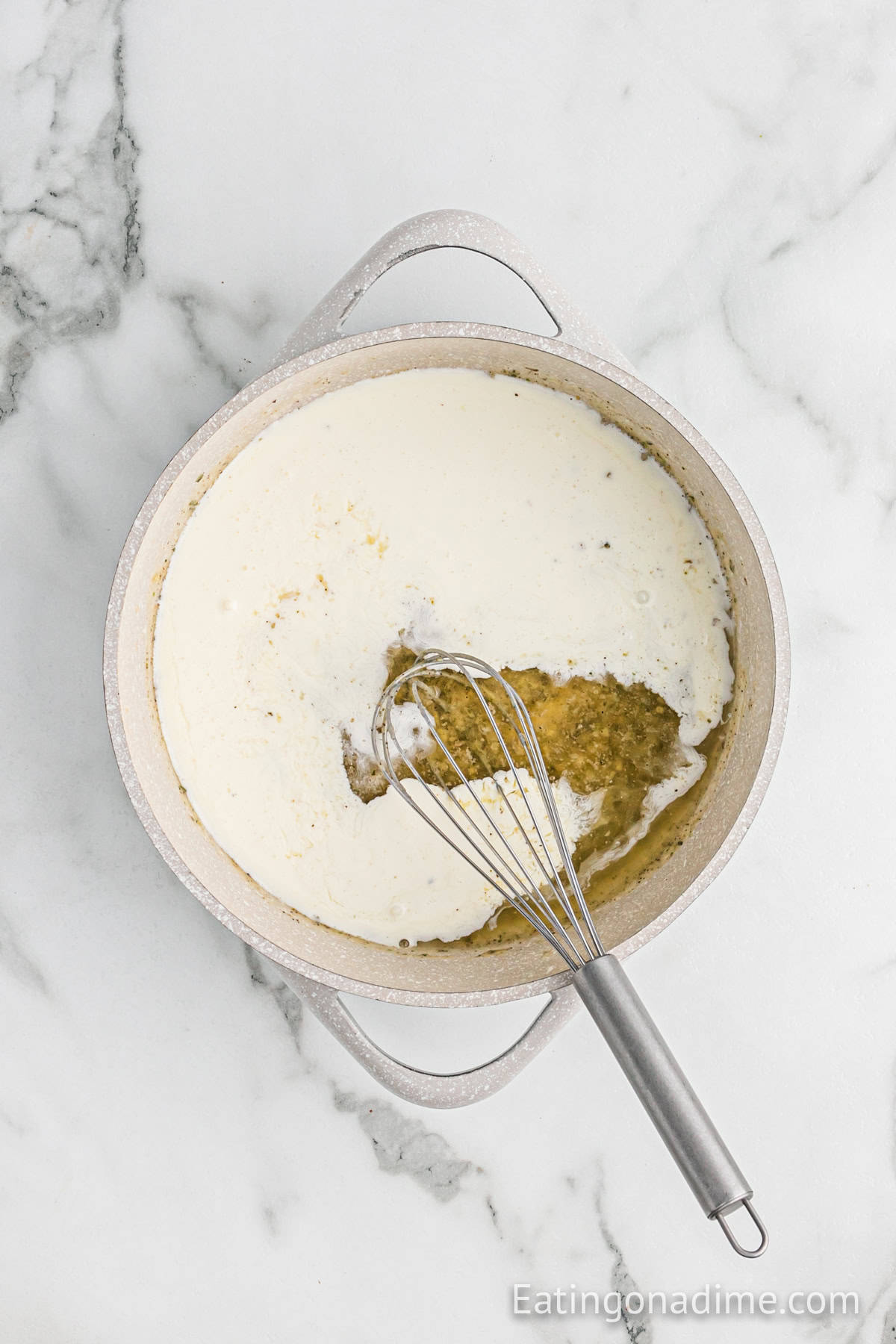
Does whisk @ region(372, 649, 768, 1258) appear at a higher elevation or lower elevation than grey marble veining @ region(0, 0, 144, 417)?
lower

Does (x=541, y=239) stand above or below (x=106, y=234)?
below

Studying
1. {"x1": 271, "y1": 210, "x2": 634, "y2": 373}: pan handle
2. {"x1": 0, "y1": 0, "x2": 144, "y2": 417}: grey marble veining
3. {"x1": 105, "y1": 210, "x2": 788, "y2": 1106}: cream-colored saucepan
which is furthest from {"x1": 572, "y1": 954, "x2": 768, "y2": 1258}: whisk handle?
{"x1": 0, "y1": 0, "x2": 144, "y2": 417}: grey marble veining

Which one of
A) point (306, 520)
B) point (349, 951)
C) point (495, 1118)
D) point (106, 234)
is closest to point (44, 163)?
point (106, 234)

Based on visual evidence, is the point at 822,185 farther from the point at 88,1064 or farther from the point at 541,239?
the point at 88,1064

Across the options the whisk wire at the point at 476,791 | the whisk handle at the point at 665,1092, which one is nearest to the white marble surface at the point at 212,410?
the whisk wire at the point at 476,791


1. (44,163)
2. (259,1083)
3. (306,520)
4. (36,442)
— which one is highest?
(44,163)

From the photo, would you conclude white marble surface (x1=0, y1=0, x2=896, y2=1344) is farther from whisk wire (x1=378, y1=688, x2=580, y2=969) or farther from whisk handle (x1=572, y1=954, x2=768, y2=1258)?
whisk handle (x1=572, y1=954, x2=768, y2=1258)

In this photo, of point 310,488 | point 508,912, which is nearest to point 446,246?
point 310,488

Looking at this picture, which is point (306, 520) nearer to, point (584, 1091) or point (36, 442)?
point (36, 442)
